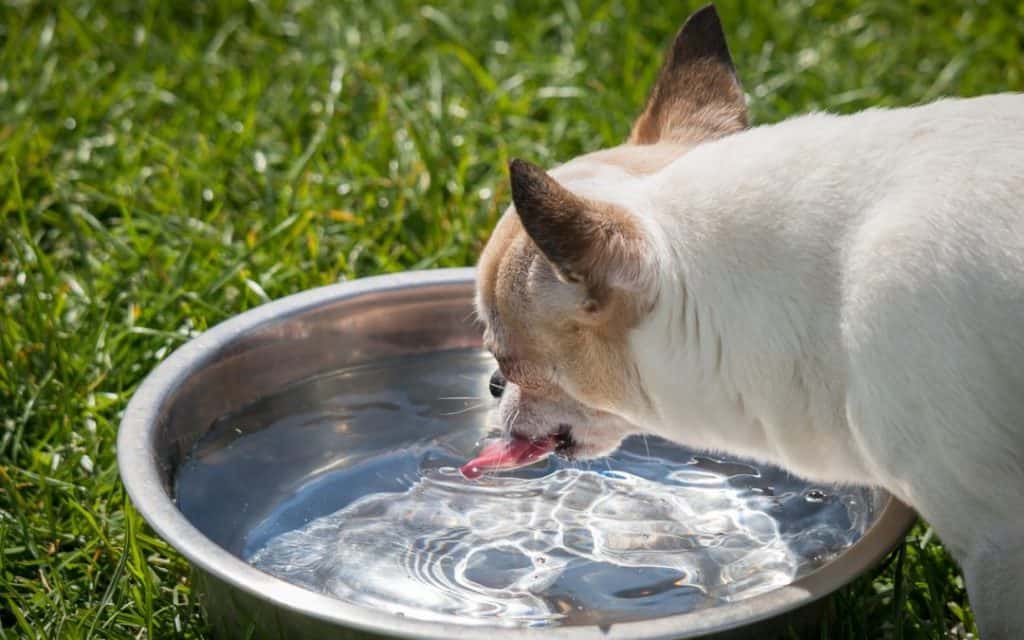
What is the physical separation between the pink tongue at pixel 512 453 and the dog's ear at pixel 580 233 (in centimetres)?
62

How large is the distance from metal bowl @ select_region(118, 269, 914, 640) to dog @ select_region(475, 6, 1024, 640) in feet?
1.18

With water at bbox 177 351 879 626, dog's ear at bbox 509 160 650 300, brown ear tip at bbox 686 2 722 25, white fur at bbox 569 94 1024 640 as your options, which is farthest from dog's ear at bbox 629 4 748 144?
water at bbox 177 351 879 626

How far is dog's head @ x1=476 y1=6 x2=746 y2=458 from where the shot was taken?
2.95 metres

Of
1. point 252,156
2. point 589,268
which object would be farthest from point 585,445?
point 252,156

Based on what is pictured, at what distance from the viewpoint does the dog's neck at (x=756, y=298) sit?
303 centimetres

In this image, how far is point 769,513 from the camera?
→ 3.94 metres

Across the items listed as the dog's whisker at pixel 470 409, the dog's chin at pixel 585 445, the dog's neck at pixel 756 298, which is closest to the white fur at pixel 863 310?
the dog's neck at pixel 756 298

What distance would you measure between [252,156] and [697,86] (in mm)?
2716

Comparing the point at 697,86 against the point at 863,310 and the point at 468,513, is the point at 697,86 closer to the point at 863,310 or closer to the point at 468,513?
the point at 863,310

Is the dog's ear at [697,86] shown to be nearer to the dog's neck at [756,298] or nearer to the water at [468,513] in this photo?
the dog's neck at [756,298]

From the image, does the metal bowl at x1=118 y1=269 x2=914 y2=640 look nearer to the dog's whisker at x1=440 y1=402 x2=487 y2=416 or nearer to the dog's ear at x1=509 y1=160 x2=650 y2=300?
the dog's whisker at x1=440 y1=402 x2=487 y2=416

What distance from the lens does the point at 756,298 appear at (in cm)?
306

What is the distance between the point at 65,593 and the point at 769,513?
1876 millimetres

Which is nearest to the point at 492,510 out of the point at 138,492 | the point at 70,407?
the point at 138,492
